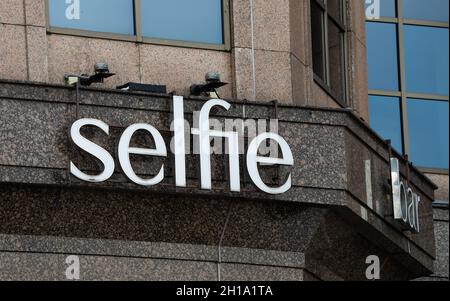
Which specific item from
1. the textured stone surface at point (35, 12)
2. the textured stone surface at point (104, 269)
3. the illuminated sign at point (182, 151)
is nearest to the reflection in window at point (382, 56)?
the illuminated sign at point (182, 151)

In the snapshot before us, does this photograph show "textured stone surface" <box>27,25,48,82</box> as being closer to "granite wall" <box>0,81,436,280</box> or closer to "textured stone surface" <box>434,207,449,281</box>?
"granite wall" <box>0,81,436,280</box>

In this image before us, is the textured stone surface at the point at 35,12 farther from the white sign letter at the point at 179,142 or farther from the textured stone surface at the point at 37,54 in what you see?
the white sign letter at the point at 179,142

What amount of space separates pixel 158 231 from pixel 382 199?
12.5ft

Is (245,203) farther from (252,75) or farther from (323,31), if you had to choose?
(323,31)

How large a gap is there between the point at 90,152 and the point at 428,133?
1326cm

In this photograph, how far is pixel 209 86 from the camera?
80.0ft

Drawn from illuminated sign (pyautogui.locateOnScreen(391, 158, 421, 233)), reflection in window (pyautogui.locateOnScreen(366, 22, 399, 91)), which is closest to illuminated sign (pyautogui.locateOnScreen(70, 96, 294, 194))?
illuminated sign (pyautogui.locateOnScreen(391, 158, 421, 233))

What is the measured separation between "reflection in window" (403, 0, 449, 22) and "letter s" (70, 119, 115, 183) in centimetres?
1364

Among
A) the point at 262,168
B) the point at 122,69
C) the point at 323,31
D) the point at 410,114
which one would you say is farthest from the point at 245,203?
the point at 410,114

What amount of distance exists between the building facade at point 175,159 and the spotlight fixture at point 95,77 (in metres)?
0.08

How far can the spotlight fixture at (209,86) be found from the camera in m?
24.4

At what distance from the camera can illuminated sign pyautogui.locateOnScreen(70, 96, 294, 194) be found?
22.9 meters

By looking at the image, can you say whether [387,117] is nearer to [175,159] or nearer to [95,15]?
[95,15]

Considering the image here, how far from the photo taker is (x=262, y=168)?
24141 mm
